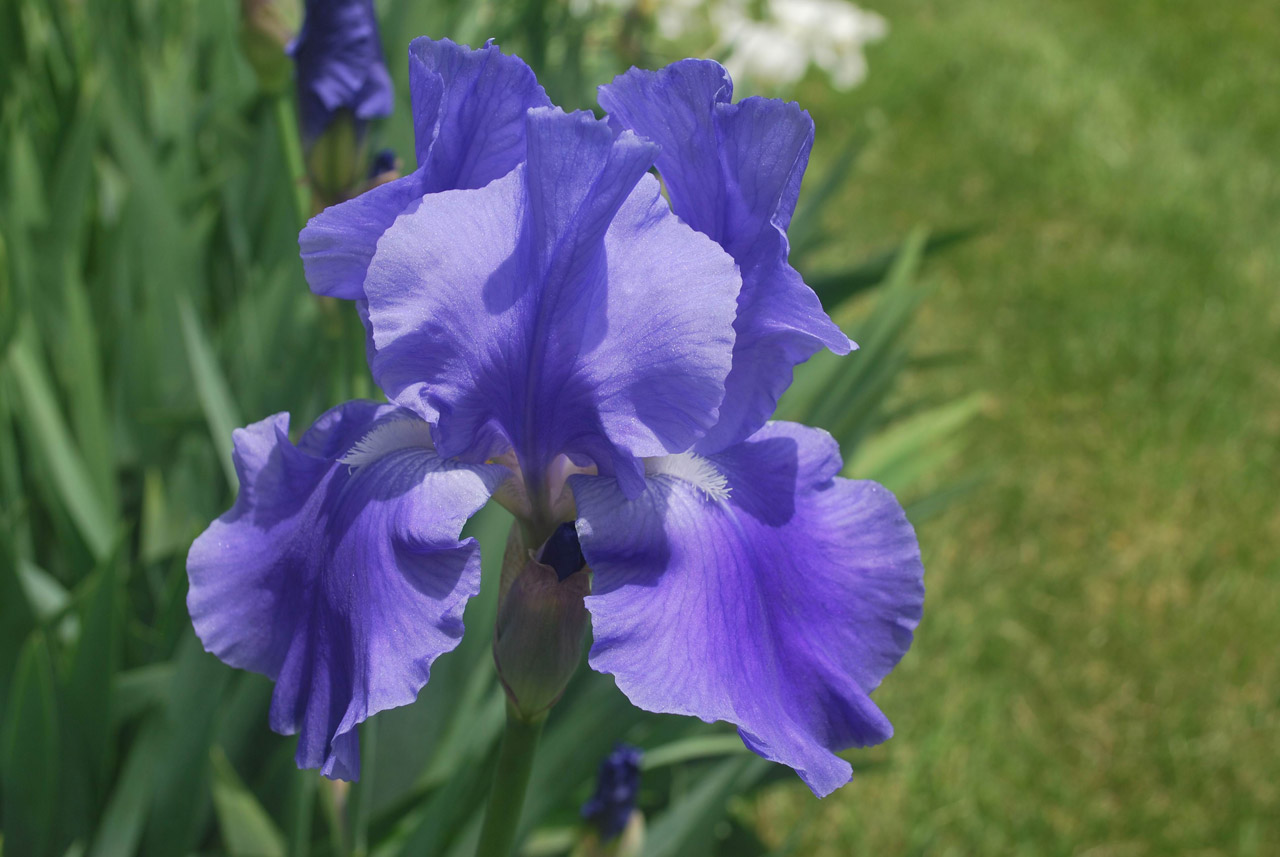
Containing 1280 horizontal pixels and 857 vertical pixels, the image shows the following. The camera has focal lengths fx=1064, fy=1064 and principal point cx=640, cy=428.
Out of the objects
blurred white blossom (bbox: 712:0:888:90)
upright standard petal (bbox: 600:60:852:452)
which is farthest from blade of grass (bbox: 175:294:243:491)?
blurred white blossom (bbox: 712:0:888:90)

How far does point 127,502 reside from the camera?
5.41 feet

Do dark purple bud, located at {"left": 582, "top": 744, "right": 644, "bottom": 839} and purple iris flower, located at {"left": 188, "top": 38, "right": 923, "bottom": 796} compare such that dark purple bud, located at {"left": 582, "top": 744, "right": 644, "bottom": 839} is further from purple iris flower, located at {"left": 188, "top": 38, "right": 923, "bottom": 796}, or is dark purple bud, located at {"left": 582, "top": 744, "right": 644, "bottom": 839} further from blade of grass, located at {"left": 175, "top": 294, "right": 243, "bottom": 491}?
blade of grass, located at {"left": 175, "top": 294, "right": 243, "bottom": 491}

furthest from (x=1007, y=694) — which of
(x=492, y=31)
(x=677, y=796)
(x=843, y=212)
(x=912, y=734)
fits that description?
(x=843, y=212)

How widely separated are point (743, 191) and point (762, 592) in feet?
0.79

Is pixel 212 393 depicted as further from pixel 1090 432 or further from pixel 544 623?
pixel 1090 432

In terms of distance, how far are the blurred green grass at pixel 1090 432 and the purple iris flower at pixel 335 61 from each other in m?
0.89

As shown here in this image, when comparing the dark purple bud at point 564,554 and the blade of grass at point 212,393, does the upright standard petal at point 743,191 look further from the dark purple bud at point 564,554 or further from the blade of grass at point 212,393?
the blade of grass at point 212,393

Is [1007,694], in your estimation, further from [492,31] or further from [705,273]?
[705,273]

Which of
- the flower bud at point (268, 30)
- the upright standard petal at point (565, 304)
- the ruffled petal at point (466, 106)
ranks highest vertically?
the ruffled petal at point (466, 106)

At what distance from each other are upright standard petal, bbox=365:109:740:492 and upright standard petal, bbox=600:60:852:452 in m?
0.06

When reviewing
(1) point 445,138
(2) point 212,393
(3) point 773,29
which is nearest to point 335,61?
(2) point 212,393

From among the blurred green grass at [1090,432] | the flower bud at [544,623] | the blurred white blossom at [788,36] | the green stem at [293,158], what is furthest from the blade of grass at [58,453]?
the blurred white blossom at [788,36]

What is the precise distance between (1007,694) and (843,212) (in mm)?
2109

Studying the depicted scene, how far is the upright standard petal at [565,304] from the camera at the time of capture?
0.58 m
